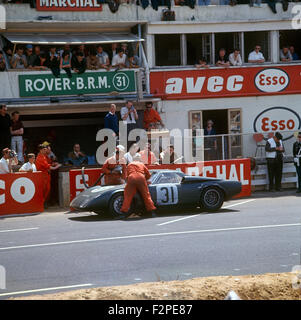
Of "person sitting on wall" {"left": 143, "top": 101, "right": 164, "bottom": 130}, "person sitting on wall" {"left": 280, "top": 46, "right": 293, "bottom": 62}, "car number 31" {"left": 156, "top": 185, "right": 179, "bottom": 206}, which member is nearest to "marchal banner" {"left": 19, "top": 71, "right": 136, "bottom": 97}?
"person sitting on wall" {"left": 143, "top": 101, "right": 164, "bottom": 130}

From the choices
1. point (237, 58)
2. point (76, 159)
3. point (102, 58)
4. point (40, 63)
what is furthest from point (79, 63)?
point (237, 58)

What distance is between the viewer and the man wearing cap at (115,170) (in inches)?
617

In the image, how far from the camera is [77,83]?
2200 centimetres

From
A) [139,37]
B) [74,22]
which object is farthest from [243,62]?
[74,22]

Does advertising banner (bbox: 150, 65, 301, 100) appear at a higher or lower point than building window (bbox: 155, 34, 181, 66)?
lower

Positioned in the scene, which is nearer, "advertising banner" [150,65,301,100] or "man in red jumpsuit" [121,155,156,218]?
"man in red jumpsuit" [121,155,156,218]

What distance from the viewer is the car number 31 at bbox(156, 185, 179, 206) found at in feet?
49.1

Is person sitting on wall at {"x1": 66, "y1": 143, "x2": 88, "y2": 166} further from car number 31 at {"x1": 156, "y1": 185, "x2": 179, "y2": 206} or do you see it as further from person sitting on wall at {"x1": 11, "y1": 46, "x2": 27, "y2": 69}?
car number 31 at {"x1": 156, "y1": 185, "x2": 179, "y2": 206}

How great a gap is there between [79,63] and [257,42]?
315 inches

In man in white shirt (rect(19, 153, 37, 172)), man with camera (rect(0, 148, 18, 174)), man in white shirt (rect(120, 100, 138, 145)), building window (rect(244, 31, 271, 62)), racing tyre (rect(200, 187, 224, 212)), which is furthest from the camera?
building window (rect(244, 31, 271, 62))

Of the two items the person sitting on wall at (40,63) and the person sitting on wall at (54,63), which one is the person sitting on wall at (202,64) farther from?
the person sitting on wall at (40,63)

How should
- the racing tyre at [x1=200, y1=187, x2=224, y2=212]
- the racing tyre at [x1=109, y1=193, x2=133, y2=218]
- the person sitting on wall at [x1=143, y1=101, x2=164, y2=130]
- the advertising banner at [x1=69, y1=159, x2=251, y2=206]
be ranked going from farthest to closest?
the person sitting on wall at [x1=143, y1=101, x2=164, y2=130] → the advertising banner at [x1=69, y1=159, x2=251, y2=206] → the racing tyre at [x1=200, y1=187, x2=224, y2=212] → the racing tyre at [x1=109, y1=193, x2=133, y2=218]

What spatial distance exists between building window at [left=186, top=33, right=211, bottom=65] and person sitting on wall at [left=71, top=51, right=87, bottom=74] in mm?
4906
